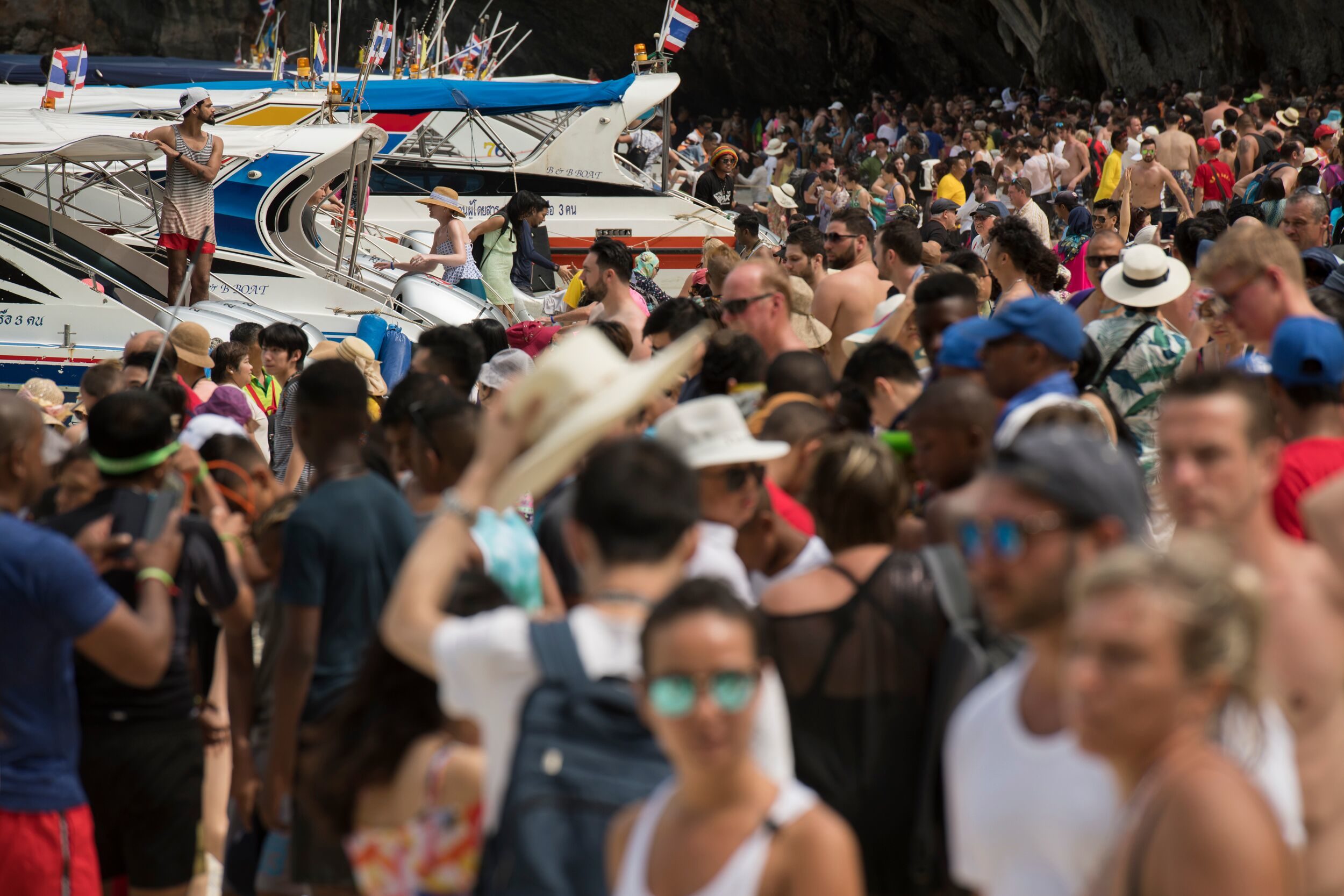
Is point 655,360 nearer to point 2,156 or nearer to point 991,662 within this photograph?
point 991,662

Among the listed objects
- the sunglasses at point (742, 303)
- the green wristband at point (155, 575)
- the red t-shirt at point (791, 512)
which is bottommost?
the green wristband at point (155, 575)

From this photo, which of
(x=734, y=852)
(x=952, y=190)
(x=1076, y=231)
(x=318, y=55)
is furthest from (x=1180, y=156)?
(x=734, y=852)

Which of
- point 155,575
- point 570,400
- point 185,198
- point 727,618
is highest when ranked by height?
point 570,400

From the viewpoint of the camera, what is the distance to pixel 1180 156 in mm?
16141

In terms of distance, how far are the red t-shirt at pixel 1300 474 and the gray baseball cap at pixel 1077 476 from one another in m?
1.37

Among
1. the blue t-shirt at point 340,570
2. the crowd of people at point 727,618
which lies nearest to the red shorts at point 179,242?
the crowd of people at point 727,618

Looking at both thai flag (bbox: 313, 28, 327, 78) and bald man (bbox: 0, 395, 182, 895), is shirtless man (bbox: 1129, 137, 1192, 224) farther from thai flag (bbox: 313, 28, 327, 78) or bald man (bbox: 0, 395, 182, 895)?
bald man (bbox: 0, 395, 182, 895)

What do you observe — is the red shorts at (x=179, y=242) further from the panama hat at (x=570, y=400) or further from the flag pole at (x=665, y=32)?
the panama hat at (x=570, y=400)

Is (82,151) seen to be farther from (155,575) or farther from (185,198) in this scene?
(155,575)

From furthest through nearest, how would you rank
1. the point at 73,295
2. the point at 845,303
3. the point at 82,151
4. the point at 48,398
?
1. the point at 82,151
2. the point at 73,295
3. the point at 48,398
4. the point at 845,303

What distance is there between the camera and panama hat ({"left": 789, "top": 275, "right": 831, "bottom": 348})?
7051mm

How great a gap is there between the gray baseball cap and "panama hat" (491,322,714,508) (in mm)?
685

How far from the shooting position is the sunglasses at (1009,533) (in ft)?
7.30

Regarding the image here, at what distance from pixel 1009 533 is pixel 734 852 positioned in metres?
0.62
